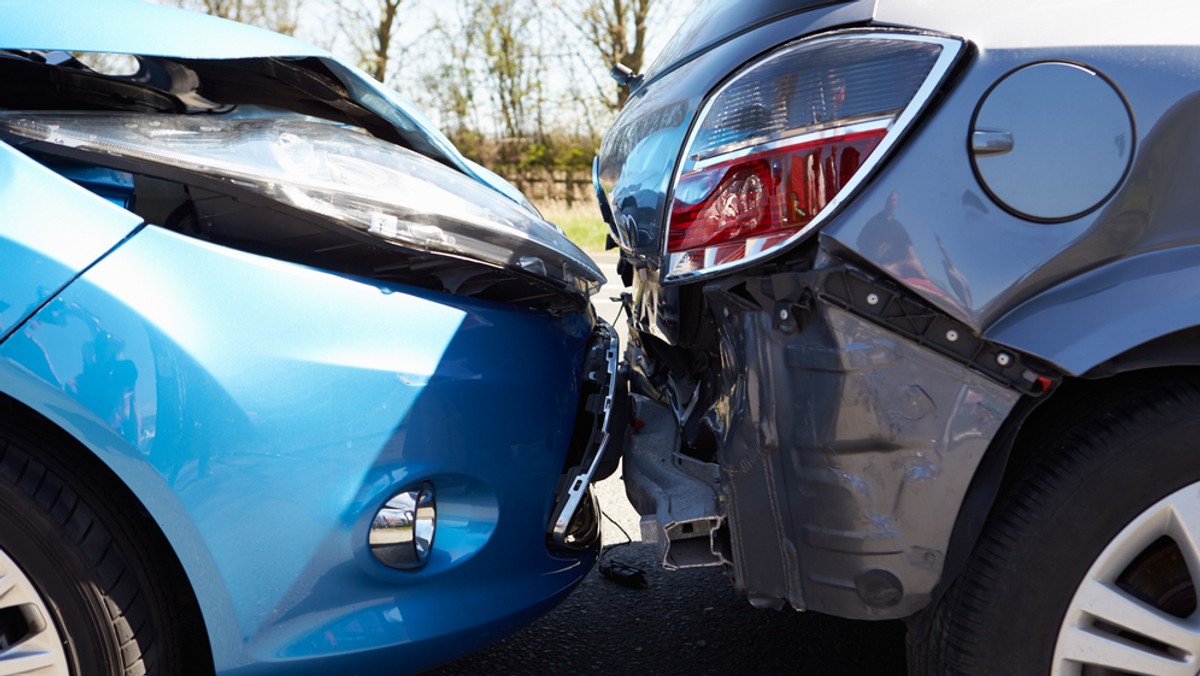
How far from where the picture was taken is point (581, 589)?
9.16 feet

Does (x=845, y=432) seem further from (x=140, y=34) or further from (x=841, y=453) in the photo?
(x=140, y=34)

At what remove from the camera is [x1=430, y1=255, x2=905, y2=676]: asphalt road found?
2314 millimetres

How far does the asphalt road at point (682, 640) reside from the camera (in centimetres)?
231

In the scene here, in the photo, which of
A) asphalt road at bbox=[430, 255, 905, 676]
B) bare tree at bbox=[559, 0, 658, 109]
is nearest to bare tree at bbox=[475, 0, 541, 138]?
bare tree at bbox=[559, 0, 658, 109]

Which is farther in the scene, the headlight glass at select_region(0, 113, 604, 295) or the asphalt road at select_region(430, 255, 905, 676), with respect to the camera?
the asphalt road at select_region(430, 255, 905, 676)

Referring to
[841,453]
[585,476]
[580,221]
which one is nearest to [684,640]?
[585,476]

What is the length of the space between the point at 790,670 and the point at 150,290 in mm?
1627

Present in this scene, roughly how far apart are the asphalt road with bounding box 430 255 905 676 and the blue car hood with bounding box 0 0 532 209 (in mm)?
1395

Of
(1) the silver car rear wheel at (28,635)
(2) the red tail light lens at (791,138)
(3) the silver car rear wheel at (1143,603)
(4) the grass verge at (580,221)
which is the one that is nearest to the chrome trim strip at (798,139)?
(2) the red tail light lens at (791,138)

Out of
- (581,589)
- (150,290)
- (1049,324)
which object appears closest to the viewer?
(1049,324)

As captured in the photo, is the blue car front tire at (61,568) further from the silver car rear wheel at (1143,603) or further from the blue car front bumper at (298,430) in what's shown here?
the silver car rear wheel at (1143,603)

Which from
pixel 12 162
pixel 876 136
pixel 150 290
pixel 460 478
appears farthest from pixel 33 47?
pixel 876 136

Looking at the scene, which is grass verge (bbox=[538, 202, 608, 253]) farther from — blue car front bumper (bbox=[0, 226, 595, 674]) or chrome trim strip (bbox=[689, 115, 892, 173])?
chrome trim strip (bbox=[689, 115, 892, 173])

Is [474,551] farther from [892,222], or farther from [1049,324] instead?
[1049,324]
